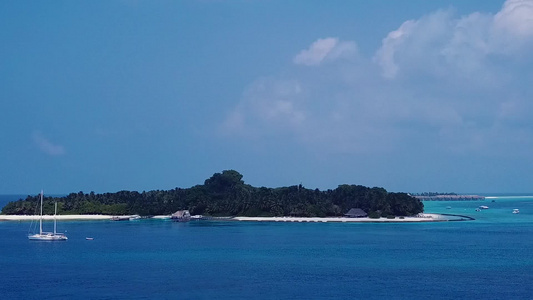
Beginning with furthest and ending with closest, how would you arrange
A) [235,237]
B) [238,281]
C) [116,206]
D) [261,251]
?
[116,206], [235,237], [261,251], [238,281]

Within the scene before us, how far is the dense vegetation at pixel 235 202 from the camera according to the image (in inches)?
6043

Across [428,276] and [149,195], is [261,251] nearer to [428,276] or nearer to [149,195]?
[428,276]

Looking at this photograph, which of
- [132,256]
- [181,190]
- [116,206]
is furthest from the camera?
[181,190]

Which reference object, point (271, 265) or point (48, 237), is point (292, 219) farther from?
point (271, 265)

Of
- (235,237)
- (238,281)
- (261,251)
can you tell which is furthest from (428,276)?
(235,237)

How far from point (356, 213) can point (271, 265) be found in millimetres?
85800

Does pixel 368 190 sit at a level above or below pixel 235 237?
above

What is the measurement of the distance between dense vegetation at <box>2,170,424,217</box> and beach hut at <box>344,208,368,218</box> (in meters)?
1.51

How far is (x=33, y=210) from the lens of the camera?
161625 millimetres

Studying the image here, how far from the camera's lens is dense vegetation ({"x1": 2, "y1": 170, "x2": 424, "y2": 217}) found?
153500 mm

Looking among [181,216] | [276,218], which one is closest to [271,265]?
[276,218]

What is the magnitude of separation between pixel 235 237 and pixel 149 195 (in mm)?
79708

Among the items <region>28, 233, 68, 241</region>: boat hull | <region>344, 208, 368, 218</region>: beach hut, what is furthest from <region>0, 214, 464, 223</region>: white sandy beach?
<region>28, 233, 68, 241</region>: boat hull

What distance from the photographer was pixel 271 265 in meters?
70.1
